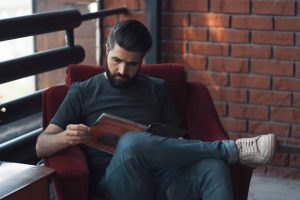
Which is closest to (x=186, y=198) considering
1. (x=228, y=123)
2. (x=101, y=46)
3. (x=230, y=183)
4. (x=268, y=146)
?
(x=230, y=183)

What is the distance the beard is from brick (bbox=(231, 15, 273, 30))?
1.24m

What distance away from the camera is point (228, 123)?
354cm

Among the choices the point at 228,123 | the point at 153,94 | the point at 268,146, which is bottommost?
the point at 228,123

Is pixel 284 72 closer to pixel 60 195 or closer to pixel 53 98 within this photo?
pixel 53 98

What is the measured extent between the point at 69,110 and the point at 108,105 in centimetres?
17

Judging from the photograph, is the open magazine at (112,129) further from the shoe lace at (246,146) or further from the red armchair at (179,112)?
the shoe lace at (246,146)

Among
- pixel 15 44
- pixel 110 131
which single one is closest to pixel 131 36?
pixel 110 131

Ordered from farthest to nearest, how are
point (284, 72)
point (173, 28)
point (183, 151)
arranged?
point (173, 28) → point (284, 72) → point (183, 151)

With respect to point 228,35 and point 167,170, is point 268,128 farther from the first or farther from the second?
point 167,170

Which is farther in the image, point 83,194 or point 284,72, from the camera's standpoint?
point 284,72

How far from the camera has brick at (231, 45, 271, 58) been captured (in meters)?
3.37

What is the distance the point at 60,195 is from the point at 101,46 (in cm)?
192

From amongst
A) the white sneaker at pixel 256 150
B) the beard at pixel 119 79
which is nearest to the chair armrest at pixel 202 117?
the white sneaker at pixel 256 150

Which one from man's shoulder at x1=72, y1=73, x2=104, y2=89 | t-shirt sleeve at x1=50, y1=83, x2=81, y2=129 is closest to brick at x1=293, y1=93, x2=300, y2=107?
man's shoulder at x1=72, y1=73, x2=104, y2=89
